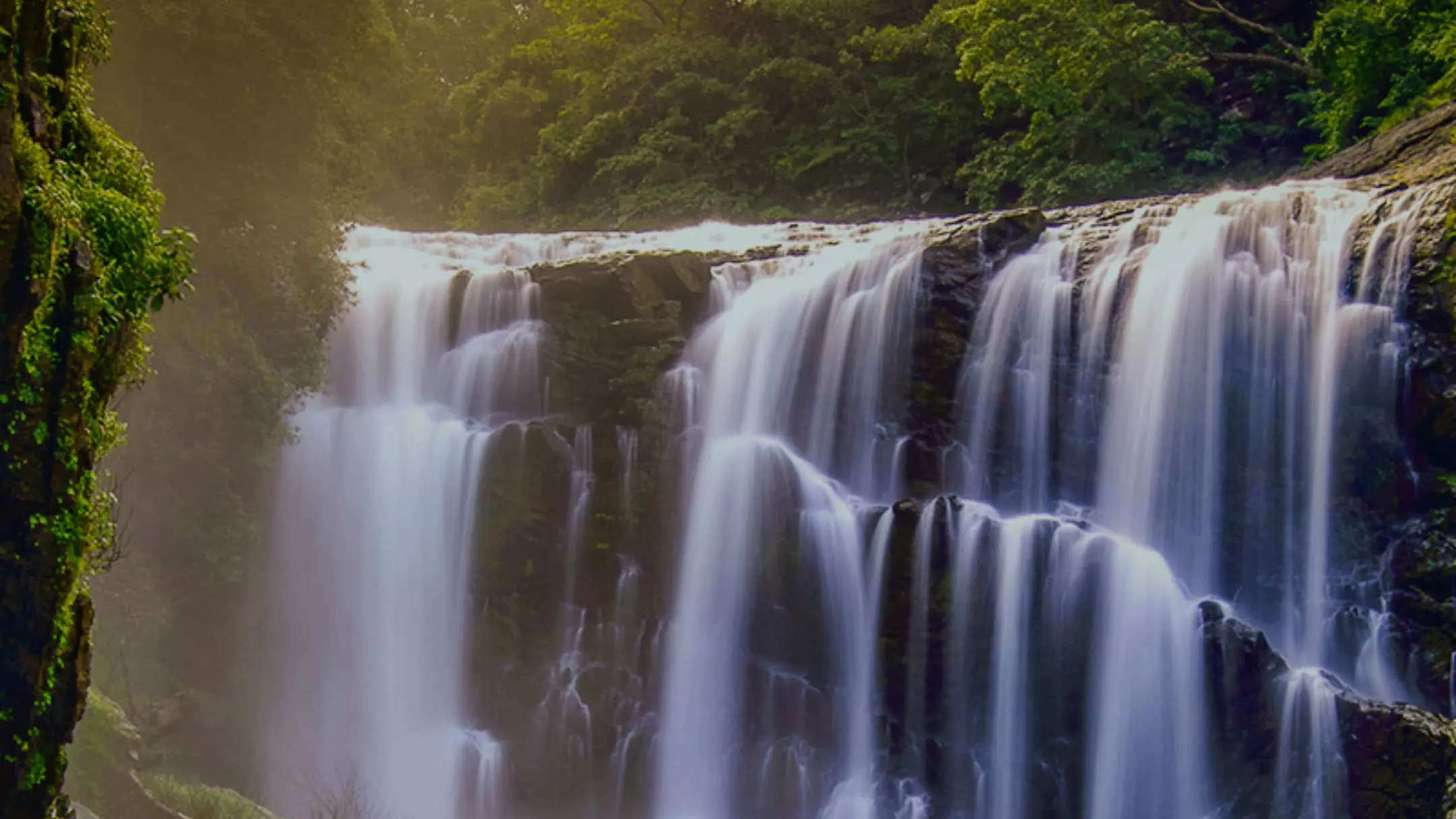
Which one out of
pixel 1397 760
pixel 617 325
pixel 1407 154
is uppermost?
pixel 1407 154

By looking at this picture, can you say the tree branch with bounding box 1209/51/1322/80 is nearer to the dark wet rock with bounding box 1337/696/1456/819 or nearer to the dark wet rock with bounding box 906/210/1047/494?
the dark wet rock with bounding box 906/210/1047/494

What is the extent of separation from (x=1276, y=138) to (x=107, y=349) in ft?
71.9

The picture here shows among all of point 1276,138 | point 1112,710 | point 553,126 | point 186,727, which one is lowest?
point 186,727

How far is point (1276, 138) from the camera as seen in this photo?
22.9 meters

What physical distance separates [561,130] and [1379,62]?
19712 mm

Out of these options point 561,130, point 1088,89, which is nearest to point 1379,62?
point 1088,89

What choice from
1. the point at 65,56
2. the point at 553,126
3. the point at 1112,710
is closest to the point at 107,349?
the point at 65,56

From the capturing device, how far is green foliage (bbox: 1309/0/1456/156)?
57.9ft

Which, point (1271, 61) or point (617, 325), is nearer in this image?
point (617, 325)

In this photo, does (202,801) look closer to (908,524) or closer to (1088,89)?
(908,524)

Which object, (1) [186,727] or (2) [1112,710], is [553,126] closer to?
(1) [186,727]

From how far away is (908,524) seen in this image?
13641mm

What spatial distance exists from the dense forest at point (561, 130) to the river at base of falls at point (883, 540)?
158 centimetres

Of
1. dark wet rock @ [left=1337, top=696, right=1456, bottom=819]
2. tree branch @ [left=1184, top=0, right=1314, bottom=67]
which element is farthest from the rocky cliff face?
tree branch @ [left=1184, top=0, right=1314, bottom=67]
